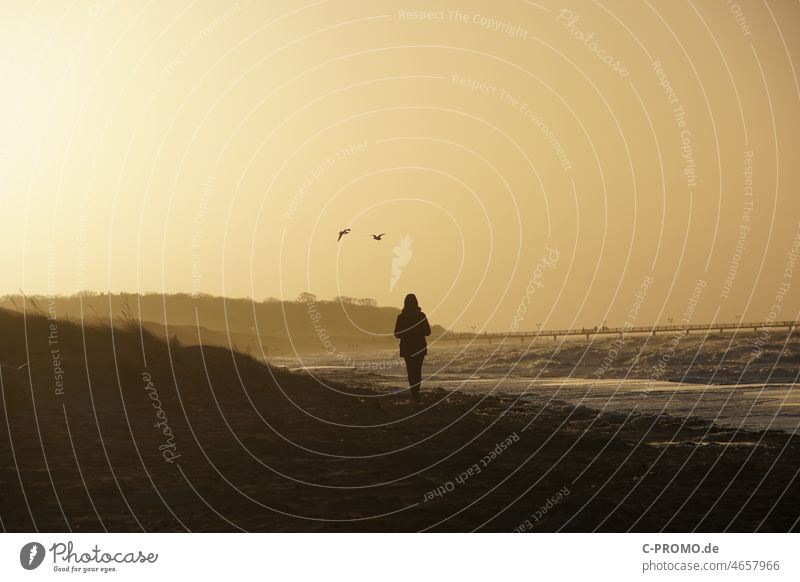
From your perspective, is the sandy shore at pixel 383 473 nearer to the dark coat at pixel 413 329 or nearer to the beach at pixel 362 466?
the beach at pixel 362 466

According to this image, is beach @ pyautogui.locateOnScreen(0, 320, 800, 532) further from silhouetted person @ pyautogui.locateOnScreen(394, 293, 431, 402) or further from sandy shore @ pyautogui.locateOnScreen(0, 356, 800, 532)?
silhouetted person @ pyautogui.locateOnScreen(394, 293, 431, 402)

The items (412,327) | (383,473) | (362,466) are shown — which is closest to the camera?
(383,473)

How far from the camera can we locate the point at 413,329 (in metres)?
24.0

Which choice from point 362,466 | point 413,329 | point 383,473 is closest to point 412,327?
point 413,329

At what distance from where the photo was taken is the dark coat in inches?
944

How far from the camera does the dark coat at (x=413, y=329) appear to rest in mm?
23969

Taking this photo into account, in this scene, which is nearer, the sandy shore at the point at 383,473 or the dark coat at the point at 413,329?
the sandy shore at the point at 383,473

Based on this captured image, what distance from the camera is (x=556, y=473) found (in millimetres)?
15398

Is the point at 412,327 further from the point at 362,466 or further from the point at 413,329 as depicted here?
the point at 362,466

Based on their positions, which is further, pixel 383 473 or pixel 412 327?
pixel 412 327

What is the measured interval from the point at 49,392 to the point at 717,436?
14.8m

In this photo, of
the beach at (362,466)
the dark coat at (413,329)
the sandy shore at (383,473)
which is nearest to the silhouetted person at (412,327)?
the dark coat at (413,329)
